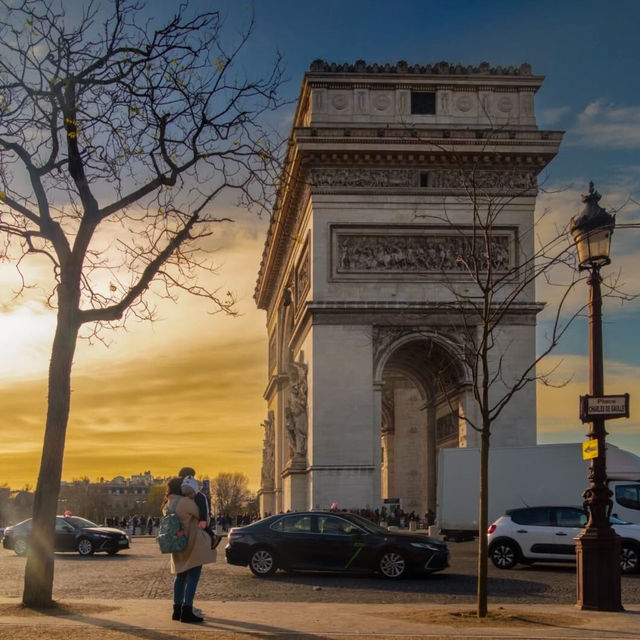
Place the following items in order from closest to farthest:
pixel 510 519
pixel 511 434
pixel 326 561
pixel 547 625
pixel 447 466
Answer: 1. pixel 547 625
2. pixel 326 561
3. pixel 510 519
4. pixel 447 466
5. pixel 511 434

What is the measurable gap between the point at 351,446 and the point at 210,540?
29857mm

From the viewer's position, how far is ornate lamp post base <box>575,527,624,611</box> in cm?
1441

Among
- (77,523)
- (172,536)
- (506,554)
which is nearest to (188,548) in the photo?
(172,536)

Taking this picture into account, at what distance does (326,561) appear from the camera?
2189 centimetres

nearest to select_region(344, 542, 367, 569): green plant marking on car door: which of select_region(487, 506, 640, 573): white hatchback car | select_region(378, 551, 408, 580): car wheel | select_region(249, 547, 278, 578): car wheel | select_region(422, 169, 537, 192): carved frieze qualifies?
select_region(378, 551, 408, 580): car wheel

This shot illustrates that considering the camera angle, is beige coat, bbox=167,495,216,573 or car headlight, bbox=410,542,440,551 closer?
beige coat, bbox=167,495,216,573

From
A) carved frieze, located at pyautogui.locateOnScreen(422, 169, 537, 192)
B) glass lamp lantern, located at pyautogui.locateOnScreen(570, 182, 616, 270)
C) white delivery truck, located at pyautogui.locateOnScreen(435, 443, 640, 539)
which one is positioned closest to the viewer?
glass lamp lantern, located at pyautogui.locateOnScreen(570, 182, 616, 270)

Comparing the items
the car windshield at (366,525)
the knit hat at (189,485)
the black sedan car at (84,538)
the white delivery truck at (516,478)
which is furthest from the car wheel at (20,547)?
the knit hat at (189,485)

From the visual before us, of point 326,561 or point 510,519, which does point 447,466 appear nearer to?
point 510,519

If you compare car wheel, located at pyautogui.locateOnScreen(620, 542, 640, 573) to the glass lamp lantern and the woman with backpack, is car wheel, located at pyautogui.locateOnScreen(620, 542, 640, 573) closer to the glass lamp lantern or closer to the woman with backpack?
the glass lamp lantern

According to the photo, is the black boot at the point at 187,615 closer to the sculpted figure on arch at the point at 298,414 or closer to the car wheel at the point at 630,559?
the car wheel at the point at 630,559

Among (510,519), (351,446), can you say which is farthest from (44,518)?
(351,446)

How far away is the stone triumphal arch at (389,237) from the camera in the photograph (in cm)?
4297

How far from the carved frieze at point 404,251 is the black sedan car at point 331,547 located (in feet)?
72.4
